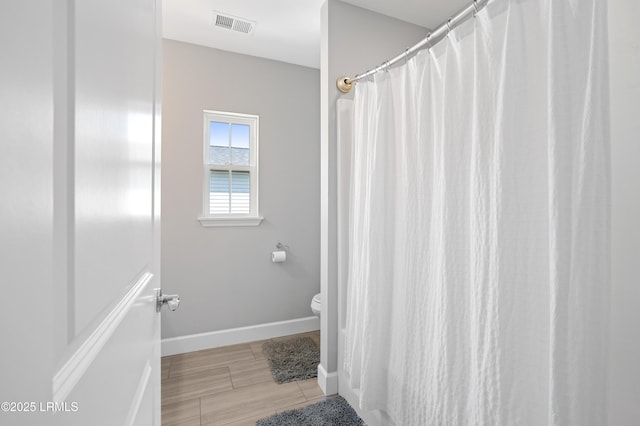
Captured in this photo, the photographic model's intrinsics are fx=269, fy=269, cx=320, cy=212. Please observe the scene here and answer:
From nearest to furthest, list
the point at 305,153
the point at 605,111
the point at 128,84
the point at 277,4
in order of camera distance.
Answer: the point at 128,84 < the point at 605,111 < the point at 277,4 < the point at 305,153

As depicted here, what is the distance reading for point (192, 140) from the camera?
2.40 meters

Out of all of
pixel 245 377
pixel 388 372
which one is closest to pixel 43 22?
pixel 388 372

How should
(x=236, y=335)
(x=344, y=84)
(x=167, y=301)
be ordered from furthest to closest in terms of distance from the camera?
(x=236, y=335)
(x=344, y=84)
(x=167, y=301)

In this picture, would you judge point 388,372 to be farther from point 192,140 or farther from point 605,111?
point 192,140

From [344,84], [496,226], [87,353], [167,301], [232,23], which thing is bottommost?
[167,301]

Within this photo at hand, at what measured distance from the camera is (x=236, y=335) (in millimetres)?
2502

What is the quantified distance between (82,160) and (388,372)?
1.47 metres

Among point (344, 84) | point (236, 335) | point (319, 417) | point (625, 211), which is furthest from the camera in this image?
point (236, 335)

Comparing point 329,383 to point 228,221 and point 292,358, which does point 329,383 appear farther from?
point 228,221

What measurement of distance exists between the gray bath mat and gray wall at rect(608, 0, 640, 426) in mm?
1704

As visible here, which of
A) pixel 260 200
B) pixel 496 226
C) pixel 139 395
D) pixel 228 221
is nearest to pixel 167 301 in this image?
pixel 139 395

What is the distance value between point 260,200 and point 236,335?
1.29 meters

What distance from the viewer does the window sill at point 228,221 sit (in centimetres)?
245

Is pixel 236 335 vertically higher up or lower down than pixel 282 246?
lower down
